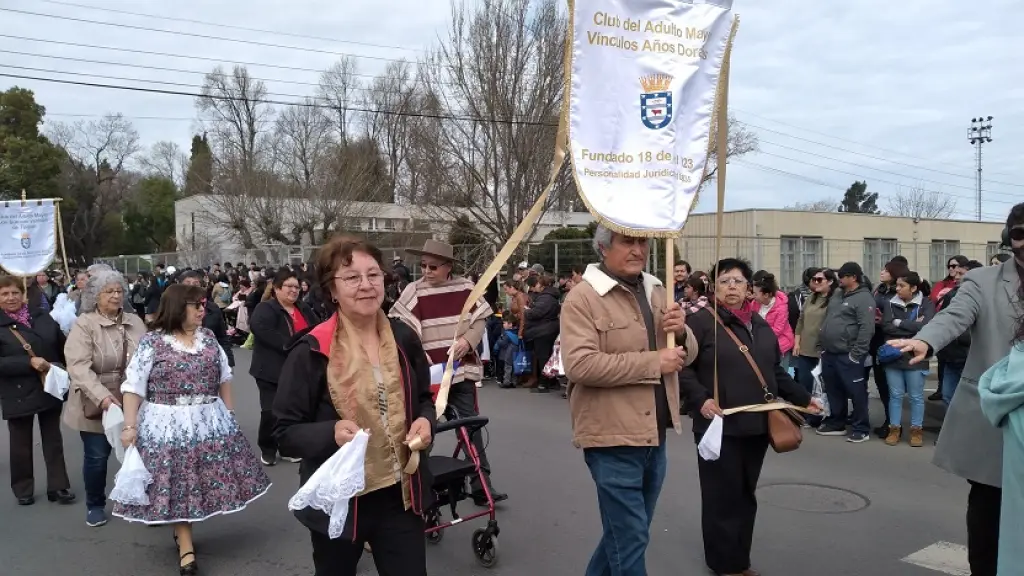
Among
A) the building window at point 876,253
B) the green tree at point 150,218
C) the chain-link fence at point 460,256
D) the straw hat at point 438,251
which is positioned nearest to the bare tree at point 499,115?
the chain-link fence at point 460,256

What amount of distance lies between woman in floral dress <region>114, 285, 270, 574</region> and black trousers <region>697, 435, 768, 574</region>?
2984 mm

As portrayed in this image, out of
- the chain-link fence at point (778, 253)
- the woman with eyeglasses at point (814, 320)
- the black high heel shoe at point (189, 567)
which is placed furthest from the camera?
the chain-link fence at point (778, 253)

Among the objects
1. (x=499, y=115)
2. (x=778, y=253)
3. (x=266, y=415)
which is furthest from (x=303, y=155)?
(x=266, y=415)

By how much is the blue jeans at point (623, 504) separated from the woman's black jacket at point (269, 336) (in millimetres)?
4505

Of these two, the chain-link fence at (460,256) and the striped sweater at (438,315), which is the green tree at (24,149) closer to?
the chain-link fence at (460,256)

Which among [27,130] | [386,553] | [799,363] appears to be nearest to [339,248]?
[386,553]

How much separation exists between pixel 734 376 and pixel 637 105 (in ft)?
6.16

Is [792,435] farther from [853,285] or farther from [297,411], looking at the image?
[853,285]

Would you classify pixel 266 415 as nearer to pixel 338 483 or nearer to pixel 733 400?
pixel 733 400

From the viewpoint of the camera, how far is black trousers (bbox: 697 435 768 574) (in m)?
4.29

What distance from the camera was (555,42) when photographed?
21547mm

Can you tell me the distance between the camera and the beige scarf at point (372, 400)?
282 cm

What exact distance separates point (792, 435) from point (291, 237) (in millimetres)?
37606

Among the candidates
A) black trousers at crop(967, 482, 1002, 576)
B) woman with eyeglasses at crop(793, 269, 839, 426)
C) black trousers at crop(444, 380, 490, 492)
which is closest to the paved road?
black trousers at crop(444, 380, 490, 492)
